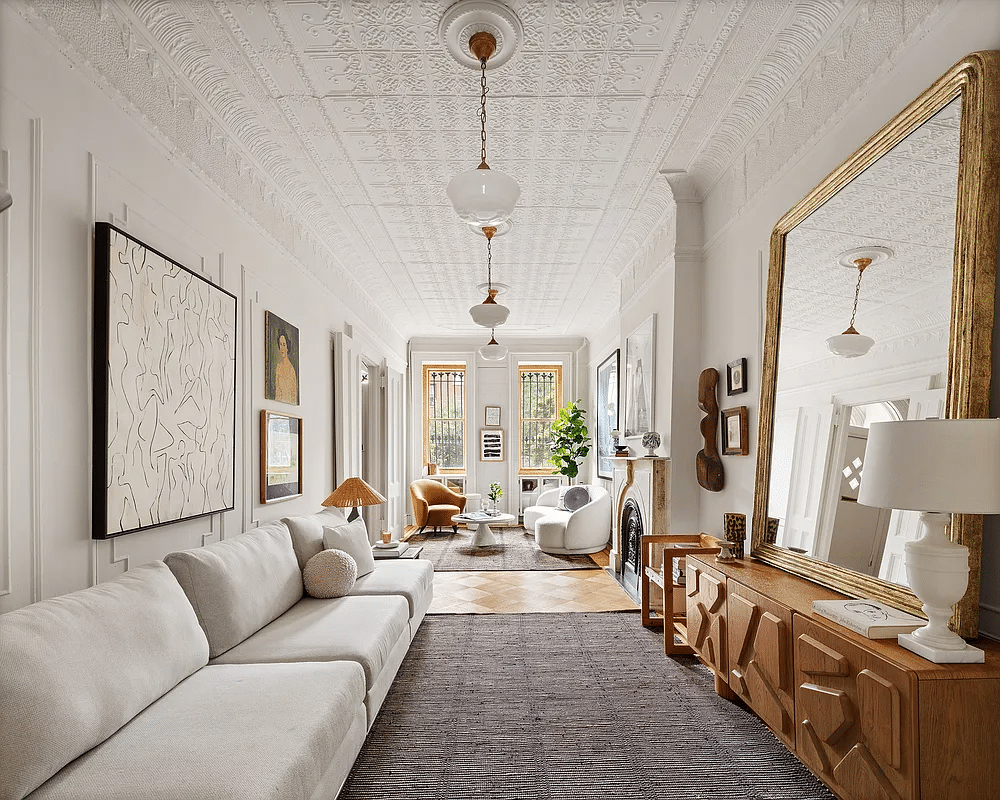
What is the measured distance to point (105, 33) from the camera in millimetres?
2320

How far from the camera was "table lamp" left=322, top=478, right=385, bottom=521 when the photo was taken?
459cm

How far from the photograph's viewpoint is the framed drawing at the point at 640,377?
5078 mm

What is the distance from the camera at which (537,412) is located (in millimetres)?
10219

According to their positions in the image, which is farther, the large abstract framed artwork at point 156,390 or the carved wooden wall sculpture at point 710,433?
the carved wooden wall sculpture at point 710,433

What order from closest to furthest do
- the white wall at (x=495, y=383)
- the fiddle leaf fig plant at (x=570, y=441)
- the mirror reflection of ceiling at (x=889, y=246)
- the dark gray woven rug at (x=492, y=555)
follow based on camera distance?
the mirror reflection of ceiling at (x=889, y=246)
the dark gray woven rug at (x=492, y=555)
the fiddle leaf fig plant at (x=570, y=441)
the white wall at (x=495, y=383)

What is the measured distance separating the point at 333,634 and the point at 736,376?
8.48ft

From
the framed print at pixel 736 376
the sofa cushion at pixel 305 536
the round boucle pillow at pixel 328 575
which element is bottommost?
the round boucle pillow at pixel 328 575

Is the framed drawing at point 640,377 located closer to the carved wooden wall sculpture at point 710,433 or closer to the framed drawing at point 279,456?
the carved wooden wall sculpture at point 710,433

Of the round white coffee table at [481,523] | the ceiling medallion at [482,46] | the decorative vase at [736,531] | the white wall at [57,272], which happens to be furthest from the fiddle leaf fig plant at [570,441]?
the ceiling medallion at [482,46]

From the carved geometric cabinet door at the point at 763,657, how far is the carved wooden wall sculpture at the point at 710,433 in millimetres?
1178

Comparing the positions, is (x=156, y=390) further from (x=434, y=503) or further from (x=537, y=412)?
(x=537, y=412)

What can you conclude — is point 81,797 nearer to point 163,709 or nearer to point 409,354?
point 163,709

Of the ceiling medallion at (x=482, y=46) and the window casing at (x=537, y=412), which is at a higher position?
the ceiling medallion at (x=482, y=46)

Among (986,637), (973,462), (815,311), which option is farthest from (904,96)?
(986,637)
